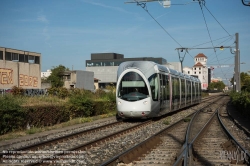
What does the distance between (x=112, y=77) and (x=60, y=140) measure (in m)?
99.8

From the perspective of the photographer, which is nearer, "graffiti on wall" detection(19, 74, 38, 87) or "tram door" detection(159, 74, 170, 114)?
"tram door" detection(159, 74, 170, 114)

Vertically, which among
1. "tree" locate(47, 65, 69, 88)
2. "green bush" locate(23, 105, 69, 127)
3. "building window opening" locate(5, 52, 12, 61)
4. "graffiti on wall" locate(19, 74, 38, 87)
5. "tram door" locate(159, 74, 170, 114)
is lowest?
"green bush" locate(23, 105, 69, 127)

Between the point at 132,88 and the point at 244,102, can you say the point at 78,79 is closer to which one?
the point at 244,102

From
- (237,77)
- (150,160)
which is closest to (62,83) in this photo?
(237,77)

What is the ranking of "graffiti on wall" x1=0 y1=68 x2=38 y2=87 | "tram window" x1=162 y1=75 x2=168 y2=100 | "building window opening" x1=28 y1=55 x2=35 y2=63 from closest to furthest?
"tram window" x1=162 y1=75 x2=168 y2=100, "graffiti on wall" x1=0 y1=68 x2=38 y2=87, "building window opening" x1=28 y1=55 x2=35 y2=63

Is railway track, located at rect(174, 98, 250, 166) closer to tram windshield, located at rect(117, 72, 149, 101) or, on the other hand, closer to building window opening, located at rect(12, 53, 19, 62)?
tram windshield, located at rect(117, 72, 149, 101)

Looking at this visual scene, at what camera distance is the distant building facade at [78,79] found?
76.5 metres

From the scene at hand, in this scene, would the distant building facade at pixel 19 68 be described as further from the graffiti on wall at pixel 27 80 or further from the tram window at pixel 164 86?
the tram window at pixel 164 86

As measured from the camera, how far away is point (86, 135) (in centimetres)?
1413

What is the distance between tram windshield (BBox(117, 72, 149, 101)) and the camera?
18172 mm

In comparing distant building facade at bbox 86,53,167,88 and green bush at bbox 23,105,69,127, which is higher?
distant building facade at bbox 86,53,167,88

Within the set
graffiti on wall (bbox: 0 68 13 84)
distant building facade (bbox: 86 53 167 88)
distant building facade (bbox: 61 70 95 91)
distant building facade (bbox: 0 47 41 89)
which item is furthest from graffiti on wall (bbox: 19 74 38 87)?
distant building facade (bbox: 86 53 167 88)

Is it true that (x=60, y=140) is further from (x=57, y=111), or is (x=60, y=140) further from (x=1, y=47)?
(x=1, y=47)

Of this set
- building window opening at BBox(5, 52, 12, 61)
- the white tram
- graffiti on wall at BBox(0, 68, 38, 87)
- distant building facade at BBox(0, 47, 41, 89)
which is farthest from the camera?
building window opening at BBox(5, 52, 12, 61)
